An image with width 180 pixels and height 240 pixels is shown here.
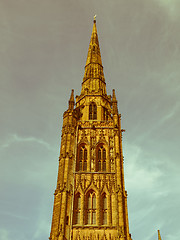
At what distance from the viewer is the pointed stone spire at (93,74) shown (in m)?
42.2

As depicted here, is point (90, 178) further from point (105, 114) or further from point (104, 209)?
point (105, 114)

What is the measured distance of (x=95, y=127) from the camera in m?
34.8

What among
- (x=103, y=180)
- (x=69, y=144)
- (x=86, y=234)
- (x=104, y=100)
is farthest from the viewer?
(x=104, y=100)

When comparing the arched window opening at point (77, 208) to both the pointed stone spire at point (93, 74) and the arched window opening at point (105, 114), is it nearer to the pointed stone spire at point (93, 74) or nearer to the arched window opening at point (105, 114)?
the arched window opening at point (105, 114)

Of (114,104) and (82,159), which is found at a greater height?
(114,104)

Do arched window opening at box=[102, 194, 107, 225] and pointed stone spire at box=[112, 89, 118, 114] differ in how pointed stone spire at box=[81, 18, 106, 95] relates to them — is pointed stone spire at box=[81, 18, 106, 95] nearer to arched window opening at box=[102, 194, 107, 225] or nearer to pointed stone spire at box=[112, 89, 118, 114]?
pointed stone spire at box=[112, 89, 118, 114]

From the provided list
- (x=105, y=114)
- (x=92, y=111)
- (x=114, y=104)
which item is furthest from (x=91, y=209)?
(x=114, y=104)

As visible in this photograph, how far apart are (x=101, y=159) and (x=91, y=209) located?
6114 millimetres

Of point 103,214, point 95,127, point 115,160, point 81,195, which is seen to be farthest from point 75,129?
point 103,214

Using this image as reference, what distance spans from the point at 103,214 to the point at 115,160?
5.99 meters

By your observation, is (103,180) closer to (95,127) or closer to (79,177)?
(79,177)

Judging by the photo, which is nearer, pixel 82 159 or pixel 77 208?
pixel 77 208

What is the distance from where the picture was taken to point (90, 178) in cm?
2975

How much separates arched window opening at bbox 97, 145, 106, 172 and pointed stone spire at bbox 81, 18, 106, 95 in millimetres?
10421
